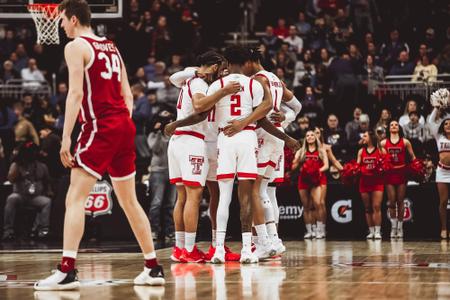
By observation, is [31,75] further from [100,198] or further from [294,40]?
[294,40]

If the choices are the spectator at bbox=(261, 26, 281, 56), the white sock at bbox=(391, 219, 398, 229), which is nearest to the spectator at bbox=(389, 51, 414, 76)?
the spectator at bbox=(261, 26, 281, 56)

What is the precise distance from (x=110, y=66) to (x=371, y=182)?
9.61 meters

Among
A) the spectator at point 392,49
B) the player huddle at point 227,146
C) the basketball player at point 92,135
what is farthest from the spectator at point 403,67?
the basketball player at point 92,135

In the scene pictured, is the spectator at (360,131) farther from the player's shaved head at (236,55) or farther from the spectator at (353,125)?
the player's shaved head at (236,55)

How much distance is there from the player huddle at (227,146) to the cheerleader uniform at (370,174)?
579 cm

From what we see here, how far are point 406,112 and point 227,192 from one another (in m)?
9.69

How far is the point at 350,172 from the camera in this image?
1669 cm

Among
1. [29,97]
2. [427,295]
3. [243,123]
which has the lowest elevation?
[427,295]

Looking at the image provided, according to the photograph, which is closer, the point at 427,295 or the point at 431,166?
the point at 427,295

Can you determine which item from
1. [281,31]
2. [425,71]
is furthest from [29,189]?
[281,31]

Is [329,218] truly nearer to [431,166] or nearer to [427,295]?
[431,166]

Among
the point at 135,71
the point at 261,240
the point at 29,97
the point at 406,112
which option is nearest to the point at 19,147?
the point at 29,97

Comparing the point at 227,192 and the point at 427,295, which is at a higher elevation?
the point at 227,192

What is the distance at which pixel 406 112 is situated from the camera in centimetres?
1886
